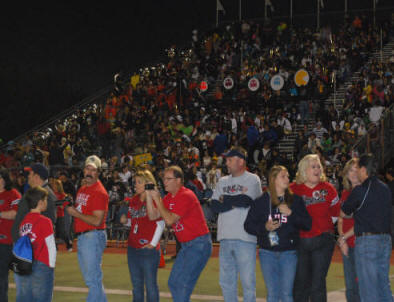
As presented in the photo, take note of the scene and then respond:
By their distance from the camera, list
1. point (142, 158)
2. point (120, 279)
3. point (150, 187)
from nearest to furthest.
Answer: point (150, 187) < point (120, 279) < point (142, 158)

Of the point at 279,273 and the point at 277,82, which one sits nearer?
the point at 279,273

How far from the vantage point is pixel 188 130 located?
26.4 m

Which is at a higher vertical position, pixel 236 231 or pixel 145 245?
pixel 236 231

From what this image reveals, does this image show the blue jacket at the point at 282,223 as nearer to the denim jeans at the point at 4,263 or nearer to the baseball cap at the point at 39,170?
the baseball cap at the point at 39,170

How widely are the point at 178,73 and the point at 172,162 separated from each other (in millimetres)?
9804

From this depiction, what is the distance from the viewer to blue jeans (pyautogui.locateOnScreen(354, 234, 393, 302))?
24.3ft

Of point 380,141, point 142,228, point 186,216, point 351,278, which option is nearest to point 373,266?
point 351,278

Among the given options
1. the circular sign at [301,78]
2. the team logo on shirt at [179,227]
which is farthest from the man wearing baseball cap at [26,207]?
the circular sign at [301,78]

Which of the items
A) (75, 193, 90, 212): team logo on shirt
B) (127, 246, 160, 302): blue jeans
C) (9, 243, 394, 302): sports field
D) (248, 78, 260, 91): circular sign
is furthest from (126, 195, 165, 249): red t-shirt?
(248, 78, 260, 91): circular sign

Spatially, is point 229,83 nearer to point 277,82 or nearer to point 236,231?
point 277,82

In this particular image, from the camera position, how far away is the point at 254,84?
28297 mm

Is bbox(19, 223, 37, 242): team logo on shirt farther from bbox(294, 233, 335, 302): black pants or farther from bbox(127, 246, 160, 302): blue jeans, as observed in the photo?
bbox(294, 233, 335, 302): black pants

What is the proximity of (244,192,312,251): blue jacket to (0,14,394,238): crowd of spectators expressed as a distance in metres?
10.9

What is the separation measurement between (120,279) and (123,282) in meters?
0.40
